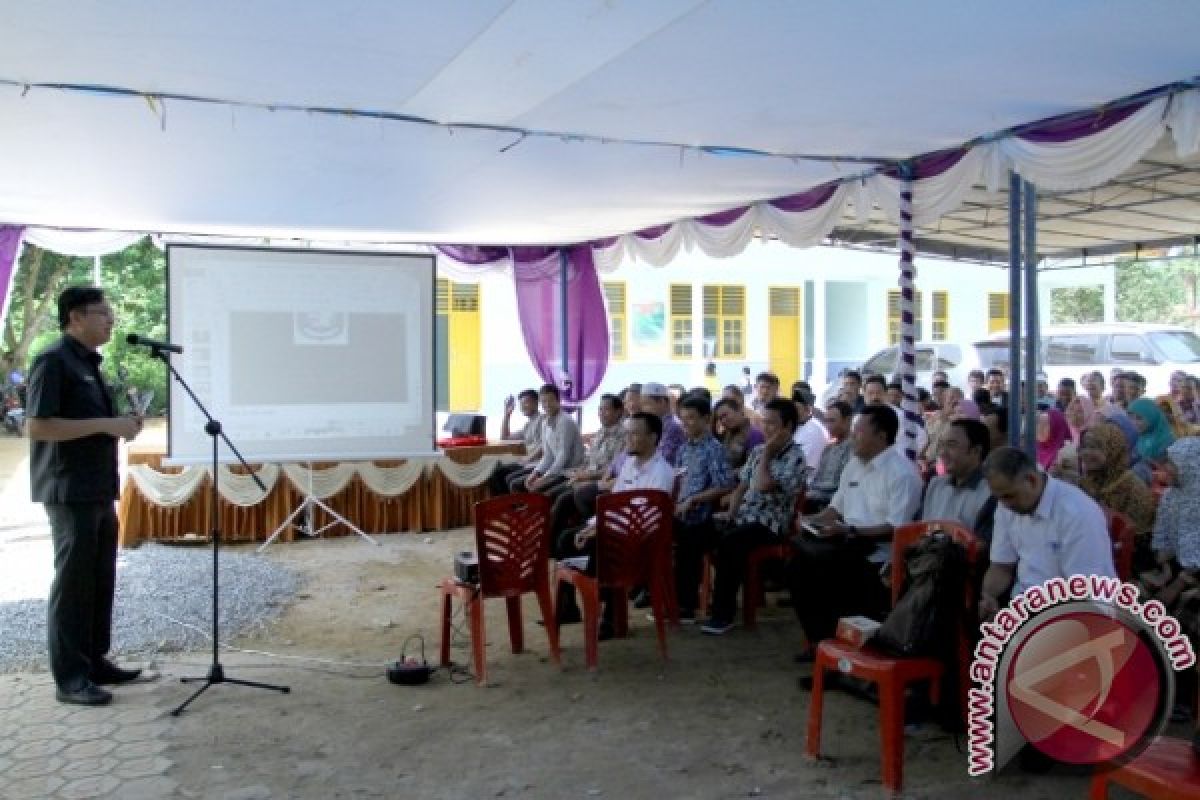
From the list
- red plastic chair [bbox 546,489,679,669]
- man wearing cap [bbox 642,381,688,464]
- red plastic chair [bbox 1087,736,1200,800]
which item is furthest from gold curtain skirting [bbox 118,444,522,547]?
red plastic chair [bbox 1087,736,1200,800]

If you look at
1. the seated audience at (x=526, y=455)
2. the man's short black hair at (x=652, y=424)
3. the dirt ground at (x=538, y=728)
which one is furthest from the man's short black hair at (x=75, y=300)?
the seated audience at (x=526, y=455)

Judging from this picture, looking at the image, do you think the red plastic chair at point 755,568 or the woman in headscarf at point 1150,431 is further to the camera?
the woman in headscarf at point 1150,431

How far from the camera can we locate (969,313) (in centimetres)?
1947

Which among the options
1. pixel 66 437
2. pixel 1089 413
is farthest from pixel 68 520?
pixel 1089 413

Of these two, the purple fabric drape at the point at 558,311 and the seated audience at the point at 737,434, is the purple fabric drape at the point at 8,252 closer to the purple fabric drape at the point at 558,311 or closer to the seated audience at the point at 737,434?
the purple fabric drape at the point at 558,311

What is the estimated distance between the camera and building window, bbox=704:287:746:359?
1775cm

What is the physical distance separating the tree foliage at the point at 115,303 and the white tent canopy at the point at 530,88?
1197 cm

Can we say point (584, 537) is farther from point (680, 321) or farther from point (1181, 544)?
point (680, 321)

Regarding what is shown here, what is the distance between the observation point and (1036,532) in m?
3.26

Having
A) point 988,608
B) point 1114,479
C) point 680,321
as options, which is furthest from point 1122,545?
point 680,321

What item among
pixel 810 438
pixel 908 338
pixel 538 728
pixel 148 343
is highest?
pixel 908 338

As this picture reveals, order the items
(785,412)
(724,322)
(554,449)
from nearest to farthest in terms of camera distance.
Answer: (785,412)
(554,449)
(724,322)

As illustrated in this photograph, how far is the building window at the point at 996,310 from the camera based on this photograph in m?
19.7

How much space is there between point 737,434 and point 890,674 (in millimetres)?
2989
